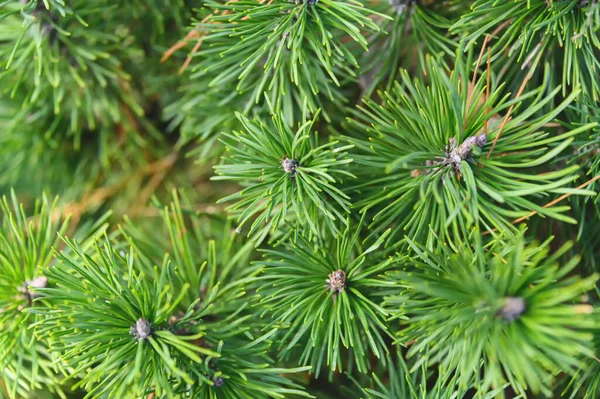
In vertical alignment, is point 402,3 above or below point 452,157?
above

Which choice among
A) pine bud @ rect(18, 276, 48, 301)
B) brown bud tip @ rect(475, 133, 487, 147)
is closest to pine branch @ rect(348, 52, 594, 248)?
brown bud tip @ rect(475, 133, 487, 147)

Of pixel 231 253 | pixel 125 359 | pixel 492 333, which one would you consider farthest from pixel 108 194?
pixel 492 333

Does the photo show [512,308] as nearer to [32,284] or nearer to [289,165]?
[289,165]

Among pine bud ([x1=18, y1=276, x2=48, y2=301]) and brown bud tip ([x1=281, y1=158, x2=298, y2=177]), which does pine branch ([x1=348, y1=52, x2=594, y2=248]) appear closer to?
brown bud tip ([x1=281, y1=158, x2=298, y2=177])

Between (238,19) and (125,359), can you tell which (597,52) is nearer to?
(238,19)

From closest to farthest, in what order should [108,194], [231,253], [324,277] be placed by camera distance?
[324,277] → [231,253] → [108,194]

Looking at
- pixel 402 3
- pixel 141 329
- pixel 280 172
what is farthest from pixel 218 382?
pixel 402 3
